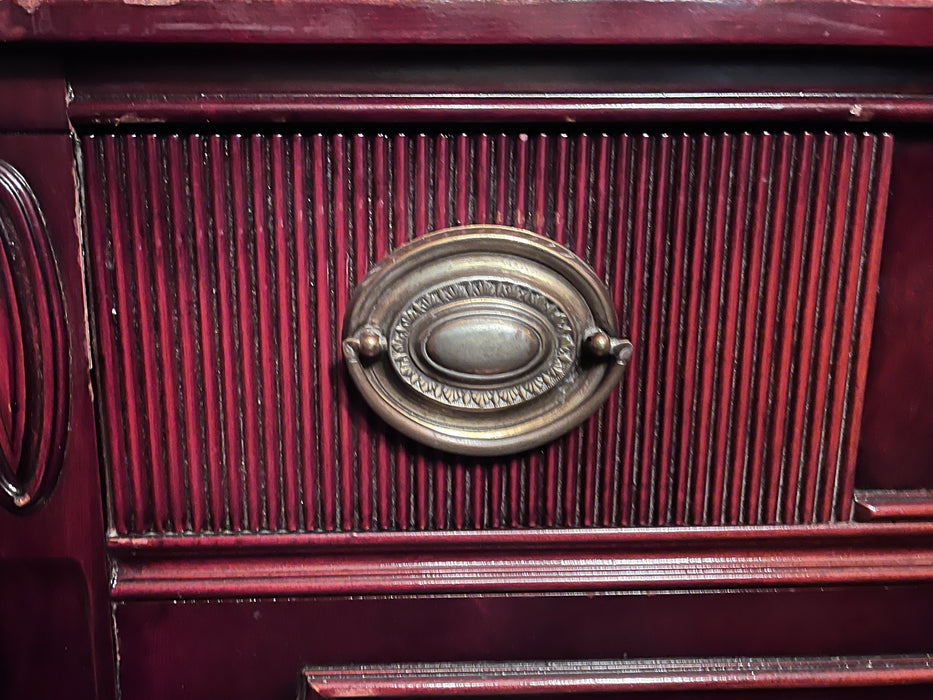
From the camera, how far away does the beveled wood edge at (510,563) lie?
1.24 feet

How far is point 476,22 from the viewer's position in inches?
12.5

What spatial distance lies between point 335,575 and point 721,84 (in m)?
0.29

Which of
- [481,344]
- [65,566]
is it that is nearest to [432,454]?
[481,344]

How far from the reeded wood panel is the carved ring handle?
19 mm

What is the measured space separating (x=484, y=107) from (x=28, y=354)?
0.76ft

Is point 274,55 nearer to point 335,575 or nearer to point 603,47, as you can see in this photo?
point 603,47

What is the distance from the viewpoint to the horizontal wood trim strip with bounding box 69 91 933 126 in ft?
1.08

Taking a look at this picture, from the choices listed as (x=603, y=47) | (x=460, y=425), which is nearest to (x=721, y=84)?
(x=603, y=47)

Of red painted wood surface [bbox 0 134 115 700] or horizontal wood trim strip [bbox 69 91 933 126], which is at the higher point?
horizontal wood trim strip [bbox 69 91 933 126]

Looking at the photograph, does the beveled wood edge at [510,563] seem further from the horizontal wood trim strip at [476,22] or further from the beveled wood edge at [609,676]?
the horizontal wood trim strip at [476,22]

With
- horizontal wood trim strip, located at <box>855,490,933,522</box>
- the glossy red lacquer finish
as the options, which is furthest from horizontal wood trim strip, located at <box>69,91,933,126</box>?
horizontal wood trim strip, located at <box>855,490,933,522</box>

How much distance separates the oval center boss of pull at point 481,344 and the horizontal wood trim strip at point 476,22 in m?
0.12

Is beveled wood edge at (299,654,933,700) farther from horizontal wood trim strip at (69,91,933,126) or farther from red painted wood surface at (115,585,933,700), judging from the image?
horizontal wood trim strip at (69,91,933,126)

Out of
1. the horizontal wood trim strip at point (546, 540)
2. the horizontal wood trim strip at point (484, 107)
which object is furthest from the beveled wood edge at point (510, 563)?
the horizontal wood trim strip at point (484, 107)
